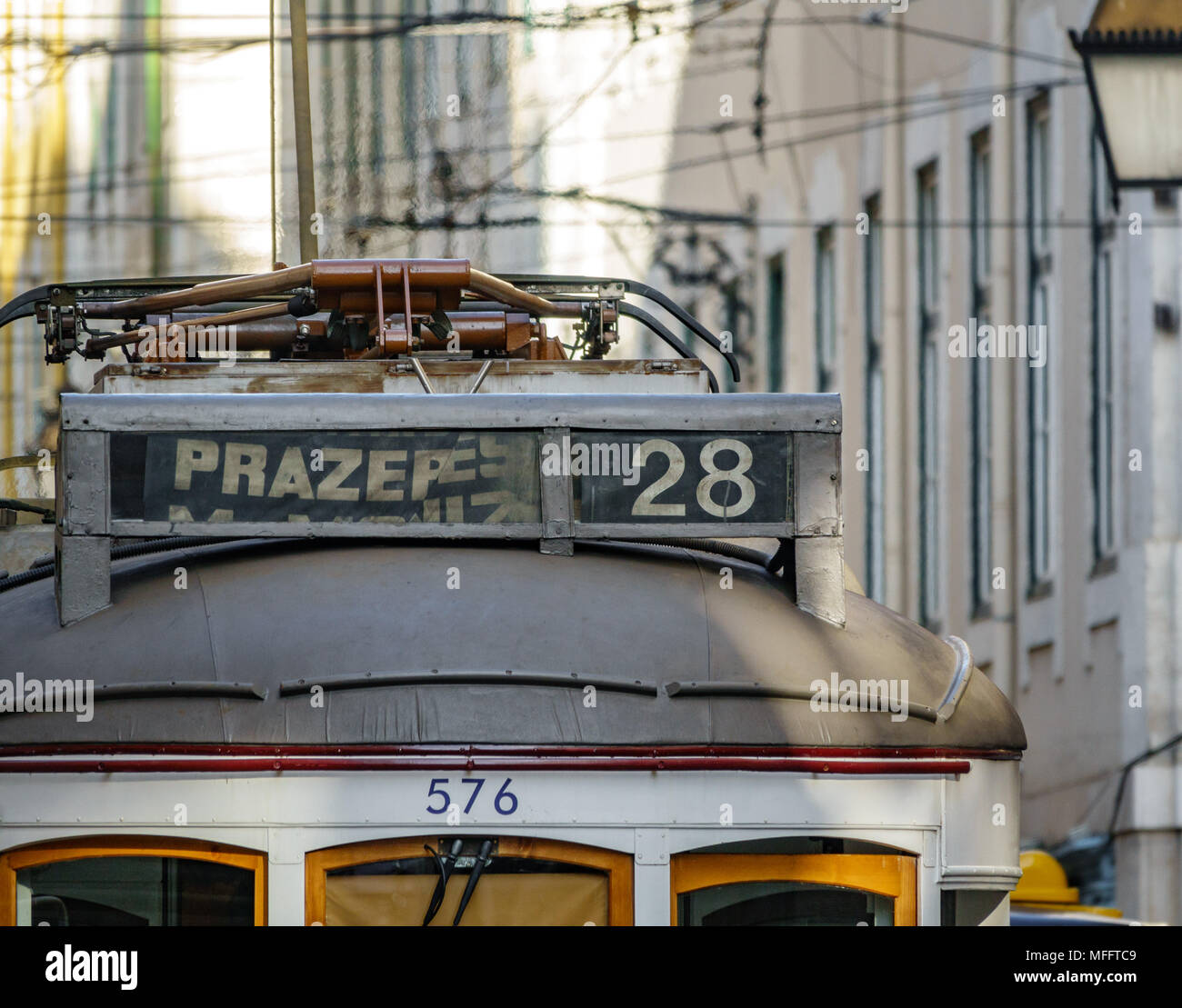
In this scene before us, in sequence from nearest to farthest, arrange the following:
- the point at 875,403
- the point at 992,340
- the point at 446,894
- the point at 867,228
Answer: the point at 446,894 < the point at 992,340 < the point at 867,228 < the point at 875,403

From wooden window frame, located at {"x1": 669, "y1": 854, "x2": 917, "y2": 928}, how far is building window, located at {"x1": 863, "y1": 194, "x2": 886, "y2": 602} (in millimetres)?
19505

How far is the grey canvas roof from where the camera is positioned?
5641mm

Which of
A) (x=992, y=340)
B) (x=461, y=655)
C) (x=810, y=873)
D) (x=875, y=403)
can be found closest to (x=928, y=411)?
(x=875, y=403)

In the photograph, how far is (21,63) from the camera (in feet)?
111

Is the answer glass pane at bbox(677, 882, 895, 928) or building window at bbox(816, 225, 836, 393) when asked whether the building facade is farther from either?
glass pane at bbox(677, 882, 895, 928)

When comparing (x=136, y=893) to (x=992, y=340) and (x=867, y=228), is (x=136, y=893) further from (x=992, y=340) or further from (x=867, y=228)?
(x=867, y=228)

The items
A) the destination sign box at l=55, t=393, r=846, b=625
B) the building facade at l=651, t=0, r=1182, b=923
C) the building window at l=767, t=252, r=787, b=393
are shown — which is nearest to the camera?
the destination sign box at l=55, t=393, r=846, b=625

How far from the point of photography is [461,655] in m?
5.76

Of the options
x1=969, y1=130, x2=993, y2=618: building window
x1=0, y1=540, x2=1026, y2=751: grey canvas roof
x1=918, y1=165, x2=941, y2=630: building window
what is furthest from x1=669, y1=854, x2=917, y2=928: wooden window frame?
x1=918, y1=165, x2=941, y2=630: building window

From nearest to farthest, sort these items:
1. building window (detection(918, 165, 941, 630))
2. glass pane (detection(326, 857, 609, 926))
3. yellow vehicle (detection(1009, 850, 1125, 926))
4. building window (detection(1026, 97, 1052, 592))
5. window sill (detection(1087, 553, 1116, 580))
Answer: glass pane (detection(326, 857, 609, 926))
yellow vehicle (detection(1009, 850, 1125, 926))
window sill (detection(1087, 553, 1116, 580))
building window (detection(1026, 97, 1052, 592))
building window (detection(918, 165, 941, 630))

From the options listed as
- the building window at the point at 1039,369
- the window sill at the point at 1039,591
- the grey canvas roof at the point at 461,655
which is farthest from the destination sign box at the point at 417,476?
the building window at the point at 1039,369

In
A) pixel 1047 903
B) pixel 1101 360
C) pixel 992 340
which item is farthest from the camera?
pixel 992 340

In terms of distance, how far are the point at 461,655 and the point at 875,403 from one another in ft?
67.5
